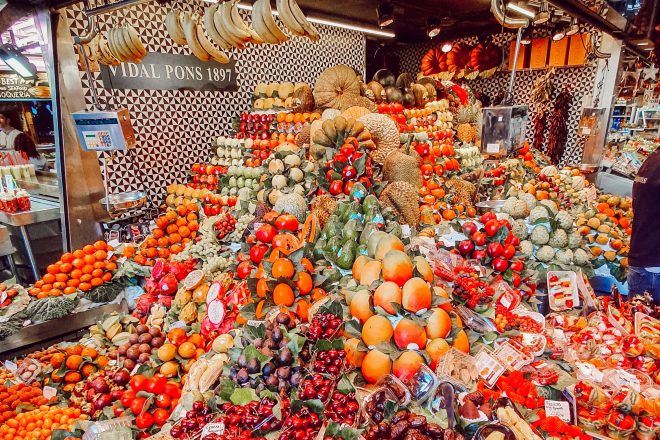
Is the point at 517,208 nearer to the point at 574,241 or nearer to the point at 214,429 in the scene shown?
the point at 574,241


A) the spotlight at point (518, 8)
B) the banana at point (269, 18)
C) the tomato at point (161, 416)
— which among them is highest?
the spotlight at point (518, 8)

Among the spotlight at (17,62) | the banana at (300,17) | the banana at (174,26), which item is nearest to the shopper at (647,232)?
the banana at (300,17)

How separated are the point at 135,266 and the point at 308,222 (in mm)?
1820

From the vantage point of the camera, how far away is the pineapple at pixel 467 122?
19.2ft

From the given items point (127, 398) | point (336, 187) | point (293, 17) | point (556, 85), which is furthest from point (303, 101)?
point (556, 85)

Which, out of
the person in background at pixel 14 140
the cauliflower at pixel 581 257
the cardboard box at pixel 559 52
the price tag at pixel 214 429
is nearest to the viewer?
the price tag at pixel 214 429

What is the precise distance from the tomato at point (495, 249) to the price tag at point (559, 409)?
3.44 feet

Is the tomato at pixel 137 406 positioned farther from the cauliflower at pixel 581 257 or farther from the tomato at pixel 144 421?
the cauliflower at pixel 581 257

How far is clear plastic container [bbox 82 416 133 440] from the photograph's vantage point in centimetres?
170

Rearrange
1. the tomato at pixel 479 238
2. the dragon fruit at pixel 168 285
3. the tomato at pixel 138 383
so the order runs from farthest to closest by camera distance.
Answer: the dragon fruit at pixel 168 285
the tomato at pixel 479 238
the tomato at pixel 138 383

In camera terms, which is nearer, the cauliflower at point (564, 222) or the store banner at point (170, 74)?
the cauliflower at point (564, 222)

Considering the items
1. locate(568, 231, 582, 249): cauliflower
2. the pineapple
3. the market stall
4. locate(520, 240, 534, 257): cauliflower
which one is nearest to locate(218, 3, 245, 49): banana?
the market stall

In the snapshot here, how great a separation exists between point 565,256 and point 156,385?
124 inches

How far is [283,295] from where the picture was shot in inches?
81.3
